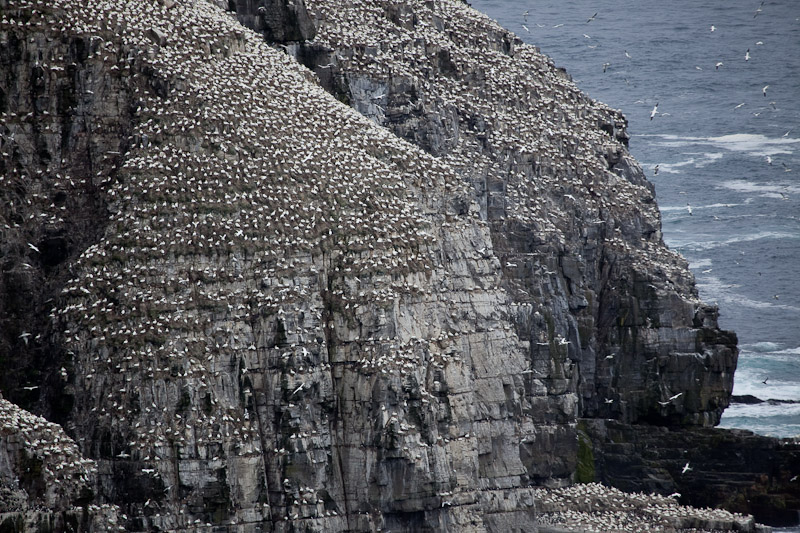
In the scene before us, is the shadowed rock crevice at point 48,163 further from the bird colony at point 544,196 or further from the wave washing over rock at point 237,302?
the bird colony at point 544,196

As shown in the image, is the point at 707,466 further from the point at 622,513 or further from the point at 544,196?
the point at 544,196

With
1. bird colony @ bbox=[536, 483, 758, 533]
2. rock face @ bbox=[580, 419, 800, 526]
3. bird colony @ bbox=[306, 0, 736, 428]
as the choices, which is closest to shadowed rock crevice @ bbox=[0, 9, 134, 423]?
bird colony @ bbox=[306, 0, 736, 428]

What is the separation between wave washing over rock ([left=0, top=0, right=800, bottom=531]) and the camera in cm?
8019

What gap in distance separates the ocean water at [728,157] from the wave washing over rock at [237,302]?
1373 inches

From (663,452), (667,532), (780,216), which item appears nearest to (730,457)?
(663,452)

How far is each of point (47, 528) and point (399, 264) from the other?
829 inches

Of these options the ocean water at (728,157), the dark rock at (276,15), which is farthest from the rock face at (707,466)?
the dark rock at (276,15)

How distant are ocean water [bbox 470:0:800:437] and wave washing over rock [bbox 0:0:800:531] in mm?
34866

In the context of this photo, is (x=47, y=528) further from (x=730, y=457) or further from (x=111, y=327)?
(x=730, y=457)

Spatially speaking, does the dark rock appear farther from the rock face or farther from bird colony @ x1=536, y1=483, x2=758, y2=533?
bird colony @ x1=536, y1=483, x2=758, y2=533

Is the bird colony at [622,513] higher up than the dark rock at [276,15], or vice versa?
the dark rock at [276,15]

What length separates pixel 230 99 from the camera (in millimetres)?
88188

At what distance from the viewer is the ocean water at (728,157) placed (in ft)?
441

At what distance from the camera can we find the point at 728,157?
169250mm
